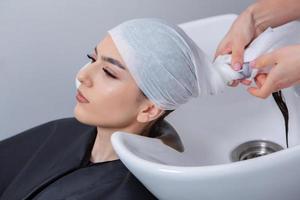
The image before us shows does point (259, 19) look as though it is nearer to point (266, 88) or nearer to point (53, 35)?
point (266, 88)

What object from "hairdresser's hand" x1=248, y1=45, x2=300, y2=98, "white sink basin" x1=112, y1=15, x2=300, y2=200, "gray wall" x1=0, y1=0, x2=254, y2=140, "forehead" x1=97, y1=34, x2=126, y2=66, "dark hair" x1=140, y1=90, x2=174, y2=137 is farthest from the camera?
"gray wall" x1=0, y1=0, x2=254, y2=140

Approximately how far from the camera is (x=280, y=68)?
1052 mm

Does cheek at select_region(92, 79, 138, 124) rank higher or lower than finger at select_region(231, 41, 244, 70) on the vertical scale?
lower

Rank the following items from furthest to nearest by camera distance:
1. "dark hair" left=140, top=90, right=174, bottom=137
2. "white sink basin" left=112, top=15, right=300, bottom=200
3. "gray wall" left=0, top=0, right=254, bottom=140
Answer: "gray wall" left=0, top=0, right=254, bottom=140, "dark hair" left=140, top=90, right=174, bottom=137, "white sink basin" left=112, top=15, right=300, bottom=200

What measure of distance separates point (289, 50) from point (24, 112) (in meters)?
1.15

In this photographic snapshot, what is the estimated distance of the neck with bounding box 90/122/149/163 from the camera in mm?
1277

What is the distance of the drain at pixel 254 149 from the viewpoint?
52.8 inches

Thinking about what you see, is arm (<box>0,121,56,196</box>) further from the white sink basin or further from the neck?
the white sink basin

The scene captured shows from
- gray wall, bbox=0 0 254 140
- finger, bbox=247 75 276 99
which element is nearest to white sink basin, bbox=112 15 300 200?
finger, bbox=247 75 276 99

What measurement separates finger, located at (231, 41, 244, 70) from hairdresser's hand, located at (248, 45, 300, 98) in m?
0.06

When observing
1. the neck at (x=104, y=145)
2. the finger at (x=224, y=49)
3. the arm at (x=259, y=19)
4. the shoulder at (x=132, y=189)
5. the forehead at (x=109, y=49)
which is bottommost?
the shoulder at (x=132, y=189)

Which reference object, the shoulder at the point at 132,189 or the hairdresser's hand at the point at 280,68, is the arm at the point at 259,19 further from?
the shoulder at the point at 132,189

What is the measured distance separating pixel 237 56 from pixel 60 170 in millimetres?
560

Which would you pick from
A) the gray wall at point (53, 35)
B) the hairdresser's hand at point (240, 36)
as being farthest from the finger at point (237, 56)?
the gray wall at point (53, 35)
